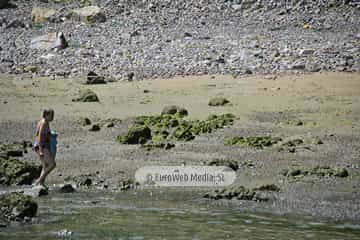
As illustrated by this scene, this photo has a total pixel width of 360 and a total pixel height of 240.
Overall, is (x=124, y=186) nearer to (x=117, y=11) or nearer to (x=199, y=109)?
(x=199, y=109)

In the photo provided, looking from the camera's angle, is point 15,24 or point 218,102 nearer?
point 218,102

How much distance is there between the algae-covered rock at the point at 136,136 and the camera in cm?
1562

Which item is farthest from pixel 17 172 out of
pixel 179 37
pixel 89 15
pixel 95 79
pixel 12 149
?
pixel 89 15

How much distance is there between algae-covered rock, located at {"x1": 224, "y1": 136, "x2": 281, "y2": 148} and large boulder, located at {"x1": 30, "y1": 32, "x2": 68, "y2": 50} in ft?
32.7

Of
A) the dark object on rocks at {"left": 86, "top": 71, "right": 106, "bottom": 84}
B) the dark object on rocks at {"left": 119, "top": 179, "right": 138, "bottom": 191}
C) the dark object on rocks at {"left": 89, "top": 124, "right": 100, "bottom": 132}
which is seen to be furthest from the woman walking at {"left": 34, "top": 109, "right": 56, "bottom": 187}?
the dark object on rocks at {"left": 86, "top": 71, "right": 106, "bottom": 84}

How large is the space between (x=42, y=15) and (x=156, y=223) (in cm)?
1882

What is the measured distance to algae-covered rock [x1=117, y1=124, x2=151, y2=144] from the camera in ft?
51.2

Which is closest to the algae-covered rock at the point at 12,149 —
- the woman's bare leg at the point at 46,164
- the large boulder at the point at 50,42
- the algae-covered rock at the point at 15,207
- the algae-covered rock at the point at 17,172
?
the algae-covered rock at the point at 17,172

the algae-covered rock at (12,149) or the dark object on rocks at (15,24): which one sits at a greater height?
the dark object on rocks at (15,24)

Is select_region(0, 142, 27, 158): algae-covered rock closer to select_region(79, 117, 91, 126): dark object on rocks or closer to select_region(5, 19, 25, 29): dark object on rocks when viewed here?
select_region(79, 117, 91, 126): dark object on rocks

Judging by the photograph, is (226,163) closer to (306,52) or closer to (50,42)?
(306,52)

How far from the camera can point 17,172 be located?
13188 mm

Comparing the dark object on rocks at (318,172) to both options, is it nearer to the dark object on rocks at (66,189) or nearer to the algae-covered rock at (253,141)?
the algae-covered rock at (253,141)

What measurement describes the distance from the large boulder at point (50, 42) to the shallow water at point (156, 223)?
12.9 m
